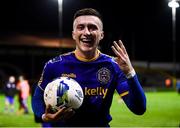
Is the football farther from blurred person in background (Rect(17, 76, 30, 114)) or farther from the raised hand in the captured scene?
blurred person in background (Rect(17, 76, 30, 114))

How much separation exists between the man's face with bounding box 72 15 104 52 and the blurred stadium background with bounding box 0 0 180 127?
44.3 meters

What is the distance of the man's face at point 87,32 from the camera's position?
13.3 feet

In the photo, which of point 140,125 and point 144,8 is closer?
point 140,125

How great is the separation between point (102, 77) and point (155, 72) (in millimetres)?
54214

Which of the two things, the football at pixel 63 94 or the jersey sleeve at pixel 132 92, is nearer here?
the football at pixel 63 94

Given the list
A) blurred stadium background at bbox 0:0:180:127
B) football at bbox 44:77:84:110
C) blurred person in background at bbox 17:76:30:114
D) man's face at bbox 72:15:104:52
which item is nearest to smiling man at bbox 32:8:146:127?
man's face at bbox 72:15:104:52

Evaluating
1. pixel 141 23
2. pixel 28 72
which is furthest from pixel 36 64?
pixel 141 23

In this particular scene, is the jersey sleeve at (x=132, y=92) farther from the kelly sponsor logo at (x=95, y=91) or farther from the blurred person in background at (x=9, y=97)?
the blurred person in background at (x=9, y=97)

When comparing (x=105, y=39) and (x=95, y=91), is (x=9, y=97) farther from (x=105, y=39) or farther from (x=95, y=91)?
(x=105, y=39)

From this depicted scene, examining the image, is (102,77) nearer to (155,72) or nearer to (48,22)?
(155,72)

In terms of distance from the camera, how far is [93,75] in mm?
4180

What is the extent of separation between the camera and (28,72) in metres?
55.8

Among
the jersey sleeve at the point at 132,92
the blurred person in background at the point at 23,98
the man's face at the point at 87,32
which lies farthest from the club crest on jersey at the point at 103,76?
the blurred person in background at the point at 23,98

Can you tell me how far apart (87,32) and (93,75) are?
0.43 metres
